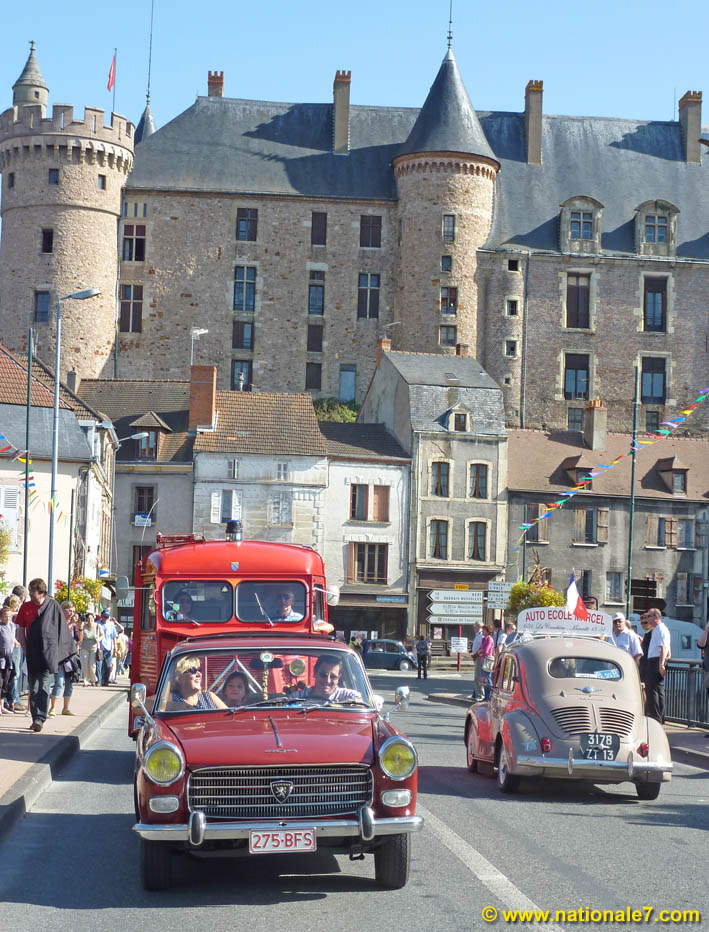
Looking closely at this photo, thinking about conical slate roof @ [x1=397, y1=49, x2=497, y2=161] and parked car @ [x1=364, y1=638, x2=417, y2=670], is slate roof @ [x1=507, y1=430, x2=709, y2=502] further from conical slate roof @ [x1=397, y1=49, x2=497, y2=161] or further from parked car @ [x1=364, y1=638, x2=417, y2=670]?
conical slate roof @ [x1=397, y1=49, x2=497, y2=161]

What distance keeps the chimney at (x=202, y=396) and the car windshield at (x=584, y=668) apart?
43635mm

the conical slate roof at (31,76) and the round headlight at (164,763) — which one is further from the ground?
the conical slate roof at (31,76)

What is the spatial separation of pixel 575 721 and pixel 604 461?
4892cm

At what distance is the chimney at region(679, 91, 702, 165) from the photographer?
251ft

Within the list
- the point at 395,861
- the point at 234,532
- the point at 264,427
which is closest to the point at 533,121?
the point at 264,427

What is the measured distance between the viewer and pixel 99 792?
12656 mm

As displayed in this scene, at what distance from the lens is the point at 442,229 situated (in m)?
70.1

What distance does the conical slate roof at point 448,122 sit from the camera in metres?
70.4

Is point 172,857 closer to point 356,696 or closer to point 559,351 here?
point 356,696

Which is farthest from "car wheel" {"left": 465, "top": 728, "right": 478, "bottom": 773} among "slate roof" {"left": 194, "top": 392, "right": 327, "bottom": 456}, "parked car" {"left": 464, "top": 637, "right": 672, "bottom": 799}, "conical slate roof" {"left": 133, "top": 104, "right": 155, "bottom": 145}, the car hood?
"conical slate roof" {"left": 133, "top": 104, "right": 155, "bottom": 145}

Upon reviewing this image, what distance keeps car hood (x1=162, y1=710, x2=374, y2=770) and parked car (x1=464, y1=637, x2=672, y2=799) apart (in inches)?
155

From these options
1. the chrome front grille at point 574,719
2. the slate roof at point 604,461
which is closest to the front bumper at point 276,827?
the chrome front grille at point 574,719

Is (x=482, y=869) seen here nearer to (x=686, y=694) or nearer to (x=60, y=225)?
(x=686, y=694)

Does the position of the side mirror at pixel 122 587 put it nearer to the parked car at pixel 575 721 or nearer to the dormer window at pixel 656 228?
the dormer window at pixel 656 228
